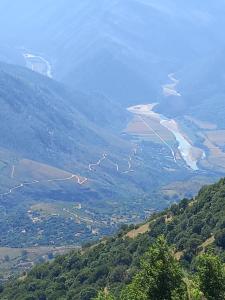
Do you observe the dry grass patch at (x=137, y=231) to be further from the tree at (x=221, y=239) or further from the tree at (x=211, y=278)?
the tree at (x=211, y=278)

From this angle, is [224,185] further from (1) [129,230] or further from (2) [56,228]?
(2) [56,228]

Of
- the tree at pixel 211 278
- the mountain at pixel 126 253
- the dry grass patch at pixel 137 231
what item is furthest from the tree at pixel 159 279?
the dry grass patch at pixel 137 231

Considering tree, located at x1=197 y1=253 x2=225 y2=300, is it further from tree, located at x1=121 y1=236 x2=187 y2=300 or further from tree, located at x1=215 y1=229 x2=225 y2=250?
tree, located at x1=215 y1=229 x2=225 y2=250

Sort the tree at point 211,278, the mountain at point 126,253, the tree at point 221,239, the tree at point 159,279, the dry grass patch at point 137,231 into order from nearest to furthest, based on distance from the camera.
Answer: the tree at point 211,278 → the tree at point 159,279 → the tree at point 221,239 → the mountain at point 126,253 → the dry grass patch at point 137,231

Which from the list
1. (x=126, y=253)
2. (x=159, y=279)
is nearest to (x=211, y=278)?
(x=159, y=279)

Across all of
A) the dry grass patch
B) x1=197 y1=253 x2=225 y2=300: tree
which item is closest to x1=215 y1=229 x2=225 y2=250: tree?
x1=197 y1=253 x2=225 y2=300: tree

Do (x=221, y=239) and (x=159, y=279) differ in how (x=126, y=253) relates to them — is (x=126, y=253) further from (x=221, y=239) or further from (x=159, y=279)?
(x=159, y=279)
